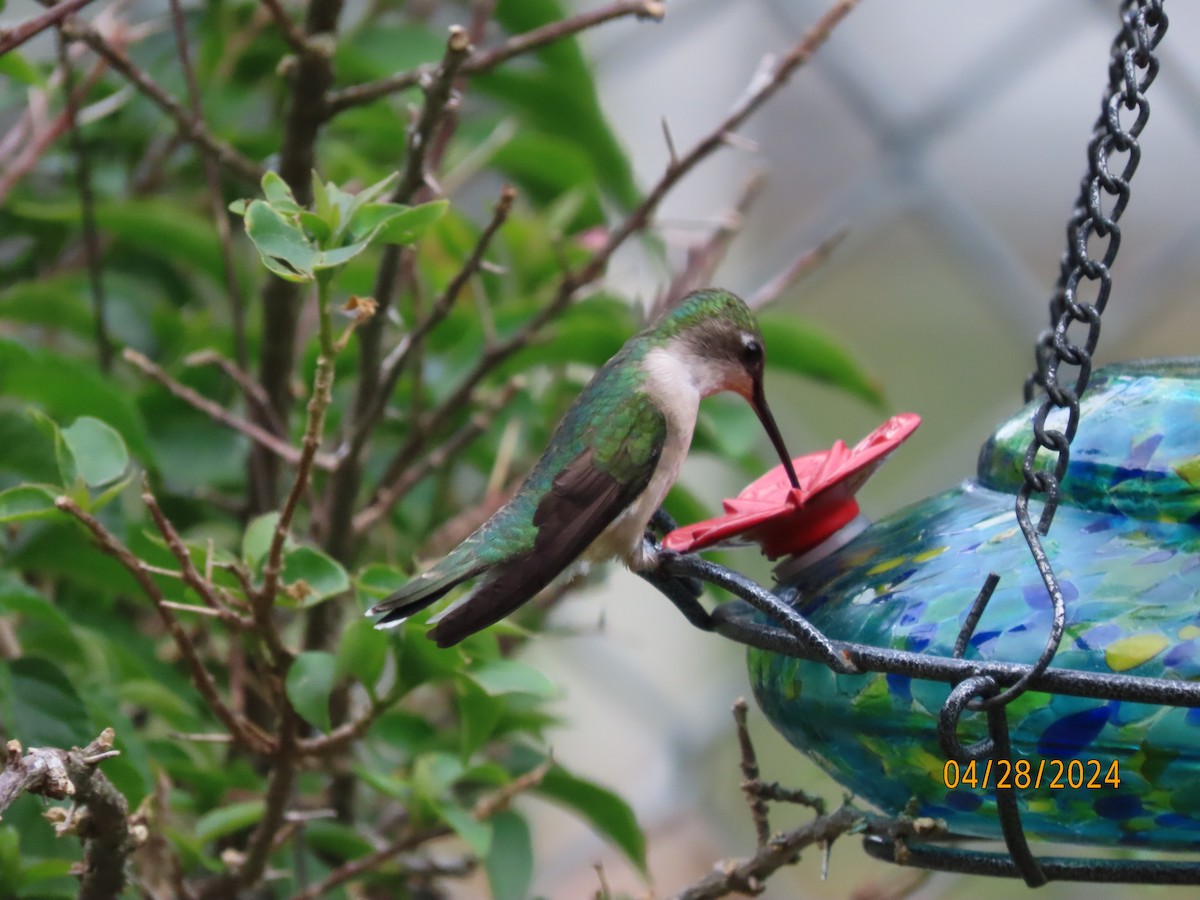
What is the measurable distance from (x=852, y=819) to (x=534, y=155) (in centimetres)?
105

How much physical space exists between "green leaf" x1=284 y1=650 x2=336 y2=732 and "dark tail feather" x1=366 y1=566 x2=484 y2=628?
0.08 metres

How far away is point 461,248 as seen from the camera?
1.59 m

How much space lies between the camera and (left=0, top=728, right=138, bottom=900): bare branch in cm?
64

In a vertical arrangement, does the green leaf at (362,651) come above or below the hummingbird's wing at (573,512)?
below

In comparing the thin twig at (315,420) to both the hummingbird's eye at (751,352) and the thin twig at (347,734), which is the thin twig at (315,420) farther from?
the hummingbird's eye at (751,352)

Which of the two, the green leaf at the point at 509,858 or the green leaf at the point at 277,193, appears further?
the green leaf at the point at 509,858

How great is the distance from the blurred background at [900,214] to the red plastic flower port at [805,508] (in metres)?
1.56

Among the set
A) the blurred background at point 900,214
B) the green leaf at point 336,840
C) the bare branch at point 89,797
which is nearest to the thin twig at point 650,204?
the green leaf at point 336,840

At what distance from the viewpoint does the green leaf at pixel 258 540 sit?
0.94 metres

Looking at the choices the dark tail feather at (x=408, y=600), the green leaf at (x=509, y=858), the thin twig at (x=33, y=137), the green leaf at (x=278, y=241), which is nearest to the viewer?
the green leaf at (x=278, y=241)

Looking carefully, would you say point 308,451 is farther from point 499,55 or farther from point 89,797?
point 499,55

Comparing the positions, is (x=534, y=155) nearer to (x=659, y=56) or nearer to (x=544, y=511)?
(x=544, y=511)

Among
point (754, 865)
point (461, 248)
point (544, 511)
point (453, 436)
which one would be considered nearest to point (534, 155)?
point (461, 248)

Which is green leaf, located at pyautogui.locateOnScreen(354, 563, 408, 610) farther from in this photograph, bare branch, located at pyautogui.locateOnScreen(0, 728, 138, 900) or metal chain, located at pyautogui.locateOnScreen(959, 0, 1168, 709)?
metal chain, located at pyautogui.locateOnScreen(959, 0, 1168, 709)
